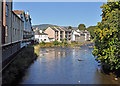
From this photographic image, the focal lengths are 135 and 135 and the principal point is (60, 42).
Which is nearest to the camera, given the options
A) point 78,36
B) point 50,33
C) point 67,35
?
point 50,33

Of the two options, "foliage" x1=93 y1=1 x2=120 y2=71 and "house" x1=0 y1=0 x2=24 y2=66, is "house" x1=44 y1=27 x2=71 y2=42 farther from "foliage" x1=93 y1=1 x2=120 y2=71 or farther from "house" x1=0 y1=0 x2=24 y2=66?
"foliage" x1=93 y1=1 x2=120 y2=71

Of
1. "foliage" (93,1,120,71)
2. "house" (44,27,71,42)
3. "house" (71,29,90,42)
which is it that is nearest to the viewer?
"foliage" (93,1,120,71)

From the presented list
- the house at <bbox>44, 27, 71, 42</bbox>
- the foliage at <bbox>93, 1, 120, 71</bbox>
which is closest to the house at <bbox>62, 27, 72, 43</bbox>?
the house at <bbox>44, 27, 71, 42</bbox>

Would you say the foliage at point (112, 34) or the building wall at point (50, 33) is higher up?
the building wall at point (50, 33)

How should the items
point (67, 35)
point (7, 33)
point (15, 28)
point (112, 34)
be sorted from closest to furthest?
point (112, 34) < point (7, 33) < point (15, 28) < point (67, 35)

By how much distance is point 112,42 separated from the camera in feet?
47.3

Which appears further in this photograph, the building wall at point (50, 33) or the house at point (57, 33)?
the house at point (57, 33)

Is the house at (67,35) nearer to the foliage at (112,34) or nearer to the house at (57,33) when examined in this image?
the house at (57,33)

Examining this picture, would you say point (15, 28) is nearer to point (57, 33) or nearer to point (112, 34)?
point (112, 34)

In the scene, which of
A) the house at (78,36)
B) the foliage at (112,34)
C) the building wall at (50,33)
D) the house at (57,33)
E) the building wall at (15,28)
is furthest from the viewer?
the house at (78,36)

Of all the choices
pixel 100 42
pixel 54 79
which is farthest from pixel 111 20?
pixel 54 79

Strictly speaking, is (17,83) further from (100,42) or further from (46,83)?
(100,42)

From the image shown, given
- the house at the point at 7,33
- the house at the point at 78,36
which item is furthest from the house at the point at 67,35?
the house at the point at 7,33

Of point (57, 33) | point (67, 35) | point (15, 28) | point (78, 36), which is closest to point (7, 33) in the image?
point (15, 28)
